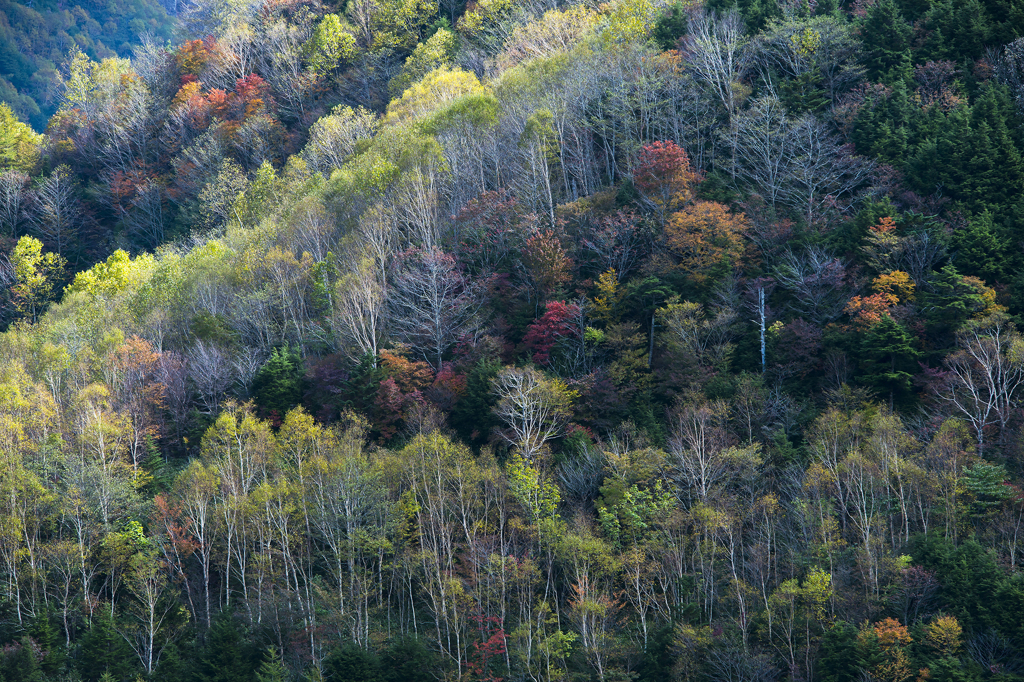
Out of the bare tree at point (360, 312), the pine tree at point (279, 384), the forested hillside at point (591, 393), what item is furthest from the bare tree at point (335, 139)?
the pine tree at point (279, 384)

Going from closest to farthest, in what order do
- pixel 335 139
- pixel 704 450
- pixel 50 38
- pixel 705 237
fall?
pixel 704 450 < pixel 705 237 < pixel 335 139 < pixel 50 38

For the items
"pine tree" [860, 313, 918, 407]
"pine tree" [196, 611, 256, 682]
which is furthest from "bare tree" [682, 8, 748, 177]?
"pine tree" [196, 611, 256, 682]

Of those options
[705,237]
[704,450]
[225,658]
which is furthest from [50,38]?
[704,450]

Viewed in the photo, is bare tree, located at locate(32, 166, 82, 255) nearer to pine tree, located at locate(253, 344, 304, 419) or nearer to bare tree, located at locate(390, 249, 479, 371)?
pine tree, located at locate(253, 344, 304, 419)

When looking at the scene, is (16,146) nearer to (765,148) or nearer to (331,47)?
(331,47)

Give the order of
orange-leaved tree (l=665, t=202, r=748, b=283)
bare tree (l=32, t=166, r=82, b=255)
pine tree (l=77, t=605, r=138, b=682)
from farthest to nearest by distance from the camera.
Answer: bare tree (l=32, t=166, r=82, b=255) < orange-leaved tree (l=665, t=202, r=748, b=283) < pine tree (l=77, t=605, r=138, b=682)

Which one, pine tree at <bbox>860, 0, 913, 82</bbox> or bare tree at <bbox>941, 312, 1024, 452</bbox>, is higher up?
pine tree at <bbox>860, 0, 913, 82</bbox>

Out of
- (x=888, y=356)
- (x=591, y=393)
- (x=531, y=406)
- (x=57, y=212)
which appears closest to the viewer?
(x=888, y=356)

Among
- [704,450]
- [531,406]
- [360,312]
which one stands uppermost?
[360,312]
